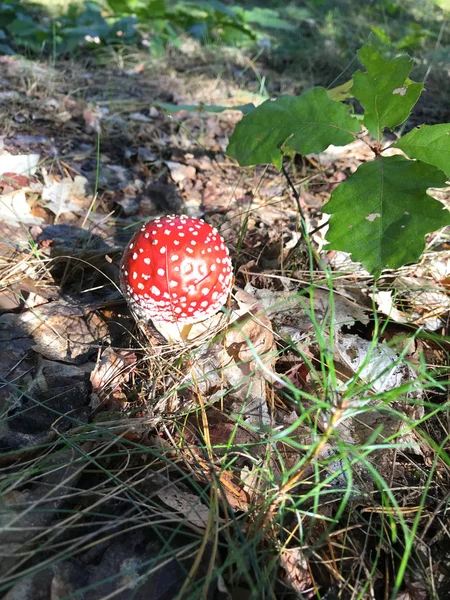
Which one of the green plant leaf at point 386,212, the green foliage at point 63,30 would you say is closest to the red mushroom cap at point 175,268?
the green plant leaf at point 386,212

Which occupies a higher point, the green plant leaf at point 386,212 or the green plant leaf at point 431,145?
the green plant leaf at point 431,145

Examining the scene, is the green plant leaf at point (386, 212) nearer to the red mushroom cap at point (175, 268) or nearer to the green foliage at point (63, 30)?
the red mushroom cap at point (175, 268)

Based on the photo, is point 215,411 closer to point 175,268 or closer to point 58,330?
point 175,268

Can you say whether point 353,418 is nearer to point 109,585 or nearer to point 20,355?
point 109,585

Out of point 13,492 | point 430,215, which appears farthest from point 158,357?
point 430,215

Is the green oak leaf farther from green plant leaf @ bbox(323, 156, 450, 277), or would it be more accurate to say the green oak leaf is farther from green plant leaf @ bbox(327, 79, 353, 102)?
green plant leaf @ bbox(327, 79, 353, 102)

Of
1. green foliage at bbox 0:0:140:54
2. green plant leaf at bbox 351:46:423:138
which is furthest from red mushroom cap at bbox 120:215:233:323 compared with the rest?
green foliage at bbox 0:0:140:54

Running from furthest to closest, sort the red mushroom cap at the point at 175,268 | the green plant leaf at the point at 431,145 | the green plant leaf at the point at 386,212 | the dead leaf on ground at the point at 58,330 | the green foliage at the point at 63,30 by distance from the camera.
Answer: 1. the green foliage at the point at 63,30
2. the dead leaf on ground at the point at 58,330
3. the red mushroom cap at the point at 175,268
4. the green plant leaf at the point at 431,145
5. the green plant leaf at the point at 386,212
